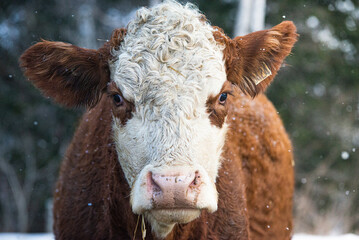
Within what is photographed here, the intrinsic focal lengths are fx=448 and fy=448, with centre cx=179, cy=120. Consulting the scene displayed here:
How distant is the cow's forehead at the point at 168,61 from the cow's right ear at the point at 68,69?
173 millimetres

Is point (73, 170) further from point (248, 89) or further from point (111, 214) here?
point (248, 89)

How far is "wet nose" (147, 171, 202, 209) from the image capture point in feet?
7.36

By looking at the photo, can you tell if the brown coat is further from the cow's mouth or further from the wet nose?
the wet nose

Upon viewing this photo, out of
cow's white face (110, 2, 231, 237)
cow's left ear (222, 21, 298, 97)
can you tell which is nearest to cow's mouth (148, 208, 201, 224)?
cow's white face (110, 2, 231, 237)

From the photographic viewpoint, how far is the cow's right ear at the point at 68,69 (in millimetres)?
3084

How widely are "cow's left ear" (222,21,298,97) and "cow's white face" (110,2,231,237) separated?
244mm

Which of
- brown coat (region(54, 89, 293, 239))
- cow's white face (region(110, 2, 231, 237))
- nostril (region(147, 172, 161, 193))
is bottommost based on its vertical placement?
brown coat (region(54, 89, 293, 239))

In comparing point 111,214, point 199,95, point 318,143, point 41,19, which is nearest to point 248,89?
point 199,95

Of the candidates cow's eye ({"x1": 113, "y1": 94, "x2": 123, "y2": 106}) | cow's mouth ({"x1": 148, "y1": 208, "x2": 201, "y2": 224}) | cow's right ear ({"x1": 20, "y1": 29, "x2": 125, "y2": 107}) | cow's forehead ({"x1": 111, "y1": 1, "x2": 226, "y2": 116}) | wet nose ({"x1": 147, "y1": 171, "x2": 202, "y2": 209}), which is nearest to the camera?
wet nose ({"x1": 147, "y1": 171, "x2": 202, "y2": 209})

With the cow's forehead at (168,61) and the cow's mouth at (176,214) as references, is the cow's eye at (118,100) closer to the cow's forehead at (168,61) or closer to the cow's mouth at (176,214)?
the cow's forehead at (168,61)

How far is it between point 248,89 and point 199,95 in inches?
32.4

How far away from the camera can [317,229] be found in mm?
10227

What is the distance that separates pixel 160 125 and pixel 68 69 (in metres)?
1.01

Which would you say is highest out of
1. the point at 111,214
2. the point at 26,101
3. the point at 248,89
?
the point at 248,89
